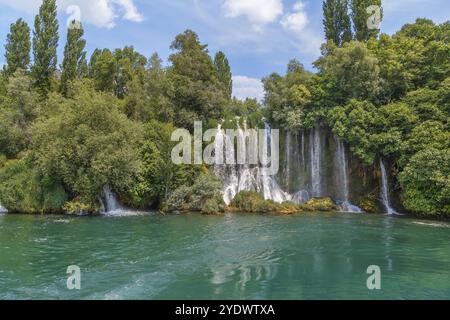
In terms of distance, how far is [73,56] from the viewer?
4428 cm

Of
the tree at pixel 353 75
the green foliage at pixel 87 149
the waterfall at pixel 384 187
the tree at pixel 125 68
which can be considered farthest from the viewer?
the tree at pixel 125 68

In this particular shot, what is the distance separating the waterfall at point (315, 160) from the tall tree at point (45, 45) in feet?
105

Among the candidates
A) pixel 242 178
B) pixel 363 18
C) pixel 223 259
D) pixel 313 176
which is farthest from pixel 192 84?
pixel 223 259

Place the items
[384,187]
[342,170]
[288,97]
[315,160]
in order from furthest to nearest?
[288,97], [315,160], [342,170], [384,187]

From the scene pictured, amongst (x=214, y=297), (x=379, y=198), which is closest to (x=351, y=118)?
(x=379, y=198)

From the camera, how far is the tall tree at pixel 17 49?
45531 millimetres

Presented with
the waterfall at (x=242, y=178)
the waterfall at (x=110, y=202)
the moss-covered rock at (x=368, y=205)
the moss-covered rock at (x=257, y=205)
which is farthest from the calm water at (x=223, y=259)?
the waterfall at (x=242, y=178)

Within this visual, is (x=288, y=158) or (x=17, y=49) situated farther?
(x=17, y=49)

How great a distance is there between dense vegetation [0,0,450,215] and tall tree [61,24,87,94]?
17.1ft

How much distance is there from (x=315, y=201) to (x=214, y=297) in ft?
77.4

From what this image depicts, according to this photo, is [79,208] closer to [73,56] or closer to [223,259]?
[223,259]

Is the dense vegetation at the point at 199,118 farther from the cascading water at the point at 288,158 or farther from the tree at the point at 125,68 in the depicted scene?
the tree at the point at 125,68

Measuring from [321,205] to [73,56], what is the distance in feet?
114
